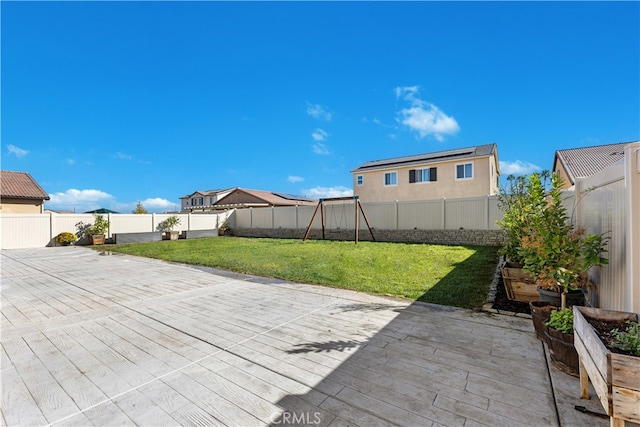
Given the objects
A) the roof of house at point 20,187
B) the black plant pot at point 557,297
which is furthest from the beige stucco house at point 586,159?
the roof of house at point 20,187

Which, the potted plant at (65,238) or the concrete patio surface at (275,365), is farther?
the potted plant at (65,238)

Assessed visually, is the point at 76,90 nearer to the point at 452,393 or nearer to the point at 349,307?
the point at 349,307

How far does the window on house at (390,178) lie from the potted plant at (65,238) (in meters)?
18.6

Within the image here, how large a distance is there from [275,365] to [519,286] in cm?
383

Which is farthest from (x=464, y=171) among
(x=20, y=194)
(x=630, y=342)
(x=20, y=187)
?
(x=20, y=187)

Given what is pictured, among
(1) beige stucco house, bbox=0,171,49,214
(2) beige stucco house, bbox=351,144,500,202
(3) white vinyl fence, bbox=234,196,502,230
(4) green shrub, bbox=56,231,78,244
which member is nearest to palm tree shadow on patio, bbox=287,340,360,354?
(3) white vinyl fence, bbox=234,196,502,230

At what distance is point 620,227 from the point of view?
236 centimetres

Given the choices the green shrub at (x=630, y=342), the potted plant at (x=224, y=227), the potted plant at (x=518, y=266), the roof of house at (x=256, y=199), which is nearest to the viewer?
the green shrub at (x=630, y=342)

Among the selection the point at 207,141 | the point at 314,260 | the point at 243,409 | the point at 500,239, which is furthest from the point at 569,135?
the point at 207,141

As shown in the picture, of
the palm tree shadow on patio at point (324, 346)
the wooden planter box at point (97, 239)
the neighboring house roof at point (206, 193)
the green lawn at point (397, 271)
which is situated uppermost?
the neighboring house roof at point (206, 193)

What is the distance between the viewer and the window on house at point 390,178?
63.6 feet

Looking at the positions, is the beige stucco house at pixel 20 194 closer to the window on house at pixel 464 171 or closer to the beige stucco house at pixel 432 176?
the beige stucco house at pixel 432 176

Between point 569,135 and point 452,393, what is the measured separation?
2176cm

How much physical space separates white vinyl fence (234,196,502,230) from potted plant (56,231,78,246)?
995 centimetres
